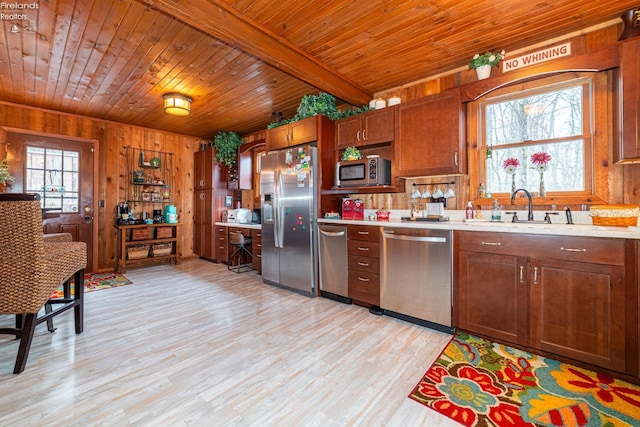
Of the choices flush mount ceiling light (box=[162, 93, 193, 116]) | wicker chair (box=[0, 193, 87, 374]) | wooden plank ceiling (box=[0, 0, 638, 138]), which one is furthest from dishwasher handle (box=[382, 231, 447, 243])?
flush mount ceiling light (box=[162, 93, 193, 116])

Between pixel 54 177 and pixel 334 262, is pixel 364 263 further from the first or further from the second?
pixel 54 177

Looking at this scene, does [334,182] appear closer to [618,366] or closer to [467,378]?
[467,378]

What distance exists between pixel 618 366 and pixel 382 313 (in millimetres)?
1713

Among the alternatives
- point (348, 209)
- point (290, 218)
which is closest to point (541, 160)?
point (348, 209)

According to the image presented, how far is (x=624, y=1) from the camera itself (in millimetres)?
2088

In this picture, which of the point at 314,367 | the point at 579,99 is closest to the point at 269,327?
the point at 314,367

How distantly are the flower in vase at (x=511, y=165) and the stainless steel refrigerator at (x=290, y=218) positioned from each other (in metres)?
2.08

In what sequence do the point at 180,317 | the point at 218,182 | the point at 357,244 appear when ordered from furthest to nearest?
1. the point at 218,182
2. the point at 357,244
3. the point at 180,317

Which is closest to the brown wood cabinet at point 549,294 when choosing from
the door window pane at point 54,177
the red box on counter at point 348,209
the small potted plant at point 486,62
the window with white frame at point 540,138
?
the window with white frame at point 540,138

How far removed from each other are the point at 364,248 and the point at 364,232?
18 cm

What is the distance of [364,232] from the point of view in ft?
9.85

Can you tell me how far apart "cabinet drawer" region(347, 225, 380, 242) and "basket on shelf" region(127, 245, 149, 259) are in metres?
4.07

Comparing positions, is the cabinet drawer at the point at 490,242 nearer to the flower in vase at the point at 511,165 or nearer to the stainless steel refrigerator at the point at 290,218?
the flower in vase at the point at 511,165

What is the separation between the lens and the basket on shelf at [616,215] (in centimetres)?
198
